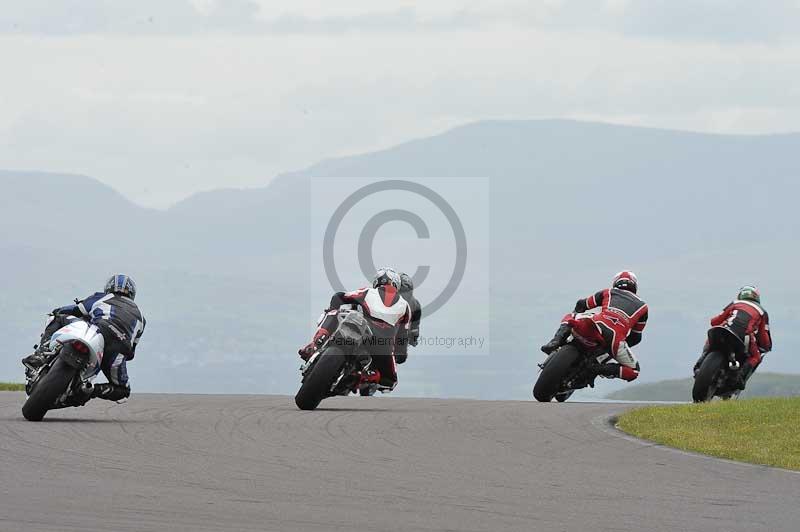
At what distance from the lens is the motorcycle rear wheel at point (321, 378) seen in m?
18.9

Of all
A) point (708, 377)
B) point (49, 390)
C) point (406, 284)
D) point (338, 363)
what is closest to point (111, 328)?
point (49, 390)

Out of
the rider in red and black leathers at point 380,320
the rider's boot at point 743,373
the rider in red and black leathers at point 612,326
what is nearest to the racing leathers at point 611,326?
the rider in red and black leathers at point 612,326

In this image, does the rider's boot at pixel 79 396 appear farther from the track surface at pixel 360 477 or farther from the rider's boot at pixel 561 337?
the rider's boot at pixel 561 337

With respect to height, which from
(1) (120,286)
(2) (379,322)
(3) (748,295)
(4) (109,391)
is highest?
(3) (748,295)

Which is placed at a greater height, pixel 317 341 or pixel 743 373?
pixel 317 341

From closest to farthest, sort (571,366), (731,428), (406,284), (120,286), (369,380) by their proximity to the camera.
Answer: (731,428) < (120,286) < (369,380) < (571,366) < (406,284)

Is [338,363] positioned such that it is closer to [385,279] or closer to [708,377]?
[385,279]

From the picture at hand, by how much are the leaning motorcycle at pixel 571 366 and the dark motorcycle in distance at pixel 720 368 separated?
1.29m

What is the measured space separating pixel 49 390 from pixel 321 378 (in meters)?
3.64

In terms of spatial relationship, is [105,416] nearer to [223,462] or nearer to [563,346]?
[223,462]

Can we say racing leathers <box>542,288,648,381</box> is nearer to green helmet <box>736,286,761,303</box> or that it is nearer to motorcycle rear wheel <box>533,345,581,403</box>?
motorcycle rear wheel <box>533,345,581,403</box>

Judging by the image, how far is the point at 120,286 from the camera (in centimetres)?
1836

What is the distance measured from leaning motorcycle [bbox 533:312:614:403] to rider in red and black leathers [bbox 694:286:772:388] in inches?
59.5

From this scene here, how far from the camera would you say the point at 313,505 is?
35.6 feet
